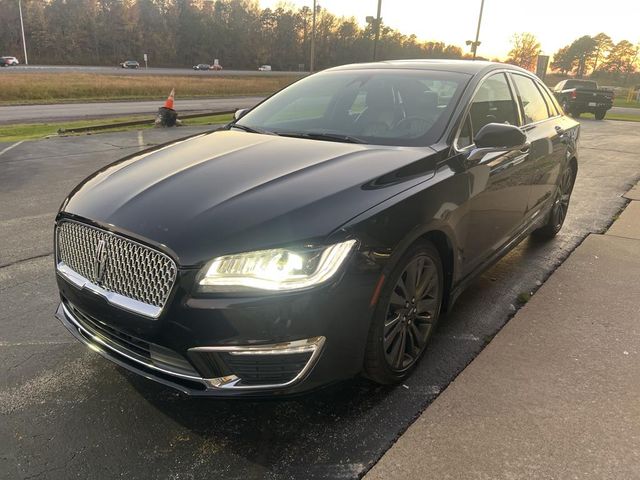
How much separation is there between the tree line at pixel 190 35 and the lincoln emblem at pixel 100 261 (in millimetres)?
90188

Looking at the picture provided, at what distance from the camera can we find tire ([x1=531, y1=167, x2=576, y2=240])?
5.08 m

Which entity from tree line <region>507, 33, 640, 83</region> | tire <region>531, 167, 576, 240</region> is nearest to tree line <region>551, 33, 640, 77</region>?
tree line <region>507, 33, 640, 83</region>

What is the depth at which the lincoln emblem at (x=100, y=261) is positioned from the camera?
7.66 feet

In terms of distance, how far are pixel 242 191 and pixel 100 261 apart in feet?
2.38

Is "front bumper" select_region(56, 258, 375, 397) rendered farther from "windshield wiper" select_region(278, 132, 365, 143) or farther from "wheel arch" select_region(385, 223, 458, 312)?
"windshield wiper" select_region(278, 132, 365, 143)

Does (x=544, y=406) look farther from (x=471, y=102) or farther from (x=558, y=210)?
(x=558, y=210)

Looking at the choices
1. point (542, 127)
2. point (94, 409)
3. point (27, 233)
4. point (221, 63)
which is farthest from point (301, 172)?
point (221, 63)

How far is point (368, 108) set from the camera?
3.58m

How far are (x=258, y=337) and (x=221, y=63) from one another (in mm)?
110852

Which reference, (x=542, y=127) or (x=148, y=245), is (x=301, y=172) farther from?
(x=542, y=127)

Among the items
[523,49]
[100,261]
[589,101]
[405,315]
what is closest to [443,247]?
[405,315]

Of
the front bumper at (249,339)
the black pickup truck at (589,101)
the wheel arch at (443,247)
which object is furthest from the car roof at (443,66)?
the black pickup truck at (589,101)

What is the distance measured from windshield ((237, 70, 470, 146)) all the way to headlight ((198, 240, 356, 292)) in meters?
1.27

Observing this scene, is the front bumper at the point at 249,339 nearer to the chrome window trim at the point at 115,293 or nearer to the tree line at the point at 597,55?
the chrome window trim at the point at 115,293
